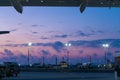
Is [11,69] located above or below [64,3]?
below

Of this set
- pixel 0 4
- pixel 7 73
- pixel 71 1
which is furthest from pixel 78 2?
pixel 7 73

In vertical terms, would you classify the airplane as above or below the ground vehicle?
above

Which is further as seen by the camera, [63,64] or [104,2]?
[63,64]

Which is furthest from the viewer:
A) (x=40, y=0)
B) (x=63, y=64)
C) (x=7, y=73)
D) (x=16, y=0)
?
(x=63, y=64)

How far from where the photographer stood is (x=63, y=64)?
117625 millimetres

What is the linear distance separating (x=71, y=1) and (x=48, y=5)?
1.57 m

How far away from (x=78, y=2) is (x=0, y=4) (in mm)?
3869

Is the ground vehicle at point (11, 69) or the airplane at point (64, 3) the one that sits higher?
the airplane at point (64, 3)

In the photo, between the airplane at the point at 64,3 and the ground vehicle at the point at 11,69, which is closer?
the airplane at the point at 64,3

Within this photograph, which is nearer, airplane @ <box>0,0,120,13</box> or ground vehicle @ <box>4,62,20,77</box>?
airplane @ <box>0,0,120,13</box>

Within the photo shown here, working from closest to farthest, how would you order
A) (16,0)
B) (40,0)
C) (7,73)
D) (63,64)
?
(16,0) < (40,0) < (7,73) < (63,64)

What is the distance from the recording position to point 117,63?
187 ft

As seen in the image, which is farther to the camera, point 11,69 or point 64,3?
point 11,69

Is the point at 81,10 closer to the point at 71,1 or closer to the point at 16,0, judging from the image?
the point at 71,1
